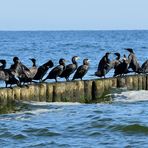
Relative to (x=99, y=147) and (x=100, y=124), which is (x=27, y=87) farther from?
(x=99, y=147)

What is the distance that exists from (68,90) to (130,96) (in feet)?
7.54

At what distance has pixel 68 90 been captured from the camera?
19.2 m

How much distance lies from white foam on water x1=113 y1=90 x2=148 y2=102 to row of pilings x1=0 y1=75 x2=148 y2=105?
1.13 feet

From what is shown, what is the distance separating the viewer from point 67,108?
59.8 feet

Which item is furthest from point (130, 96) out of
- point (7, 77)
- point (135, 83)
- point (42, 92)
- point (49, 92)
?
point (7, 77)

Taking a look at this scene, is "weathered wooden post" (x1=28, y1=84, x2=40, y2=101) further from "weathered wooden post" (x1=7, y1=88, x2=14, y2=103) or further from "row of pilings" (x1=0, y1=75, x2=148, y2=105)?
"weathered wooden post" (x1=7, y1=88, x2=14, y2=103)

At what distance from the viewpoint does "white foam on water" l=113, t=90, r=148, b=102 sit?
20.3 m

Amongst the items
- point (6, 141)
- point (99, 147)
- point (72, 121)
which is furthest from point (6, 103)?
point (99, 147)

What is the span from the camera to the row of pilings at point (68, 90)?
695 inches

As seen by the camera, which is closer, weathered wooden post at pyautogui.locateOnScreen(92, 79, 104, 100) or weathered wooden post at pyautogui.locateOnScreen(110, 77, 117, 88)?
weathered wooden post at pyautogui.locateOnScreen(92, 79, 104, 100)

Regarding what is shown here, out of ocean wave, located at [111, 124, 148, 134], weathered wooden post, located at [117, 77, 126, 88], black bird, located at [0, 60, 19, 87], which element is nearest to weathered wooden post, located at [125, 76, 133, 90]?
weathered wooden post, located at [117, 77, 126, 88]

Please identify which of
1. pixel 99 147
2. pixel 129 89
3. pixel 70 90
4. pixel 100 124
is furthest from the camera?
pixel 129 89

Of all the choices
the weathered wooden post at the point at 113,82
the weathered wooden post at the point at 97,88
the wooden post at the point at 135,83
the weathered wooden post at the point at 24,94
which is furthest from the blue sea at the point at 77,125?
the wooden post at the point at 135,83

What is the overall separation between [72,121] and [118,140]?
7.92 ft
